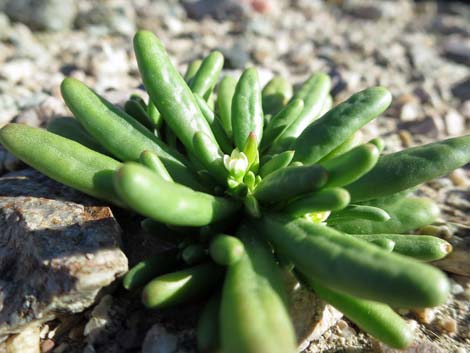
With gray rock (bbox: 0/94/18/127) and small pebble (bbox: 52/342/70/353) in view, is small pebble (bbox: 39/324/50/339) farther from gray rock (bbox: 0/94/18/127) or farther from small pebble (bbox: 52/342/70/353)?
gray rock (bbox: 0/94/18/127)

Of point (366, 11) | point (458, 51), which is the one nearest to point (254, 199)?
point (458, 51)

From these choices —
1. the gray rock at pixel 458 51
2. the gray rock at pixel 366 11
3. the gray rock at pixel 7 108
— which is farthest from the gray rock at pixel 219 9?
the gray rock at pixel 7 108

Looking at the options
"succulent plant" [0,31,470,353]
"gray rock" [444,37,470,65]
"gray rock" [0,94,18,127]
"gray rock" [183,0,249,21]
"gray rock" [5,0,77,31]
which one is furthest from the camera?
"gray rock" [183,0,249,21]

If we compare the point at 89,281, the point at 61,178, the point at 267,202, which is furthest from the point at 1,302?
the point at 267,202

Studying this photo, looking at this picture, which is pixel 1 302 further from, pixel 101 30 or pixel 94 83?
pixel 101 30

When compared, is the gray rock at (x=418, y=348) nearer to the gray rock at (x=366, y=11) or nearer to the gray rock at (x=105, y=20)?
the gray rock at (x=105, y=20)

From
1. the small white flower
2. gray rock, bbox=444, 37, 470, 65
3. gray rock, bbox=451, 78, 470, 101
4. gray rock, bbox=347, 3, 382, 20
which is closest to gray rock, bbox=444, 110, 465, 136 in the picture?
gray rock, bbox=451, 78, 470, 101
